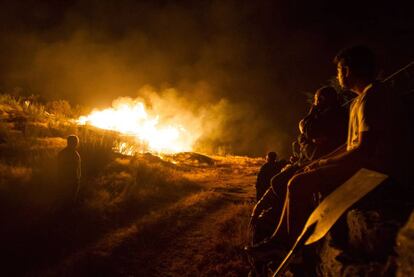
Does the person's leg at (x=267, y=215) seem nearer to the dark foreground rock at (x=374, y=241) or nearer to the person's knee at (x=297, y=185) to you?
the person's knee at (x=297, y=185)

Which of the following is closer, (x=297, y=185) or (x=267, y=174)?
(x=297, y=185)

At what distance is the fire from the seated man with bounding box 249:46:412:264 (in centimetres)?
2268

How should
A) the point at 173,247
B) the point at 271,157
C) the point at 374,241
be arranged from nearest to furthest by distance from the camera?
the point at 374,241 < the point at 173,247 < the point at 271,157

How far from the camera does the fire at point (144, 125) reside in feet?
88.8

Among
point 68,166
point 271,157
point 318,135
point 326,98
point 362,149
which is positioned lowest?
point 68,166

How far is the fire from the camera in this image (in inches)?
1065

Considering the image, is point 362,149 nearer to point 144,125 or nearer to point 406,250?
point 406,250

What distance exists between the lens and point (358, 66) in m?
3.32

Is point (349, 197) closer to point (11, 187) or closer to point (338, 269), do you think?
point (338, 269)

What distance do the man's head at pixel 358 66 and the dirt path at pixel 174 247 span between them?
436 cm

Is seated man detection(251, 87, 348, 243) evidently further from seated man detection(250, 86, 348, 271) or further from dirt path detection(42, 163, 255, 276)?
dirt path detection(42, 163, 255, 276)

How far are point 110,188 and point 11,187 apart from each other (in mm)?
2958

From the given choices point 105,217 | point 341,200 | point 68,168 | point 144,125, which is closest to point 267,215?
Answer: point 341,200

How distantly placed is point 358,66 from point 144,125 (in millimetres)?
28121
